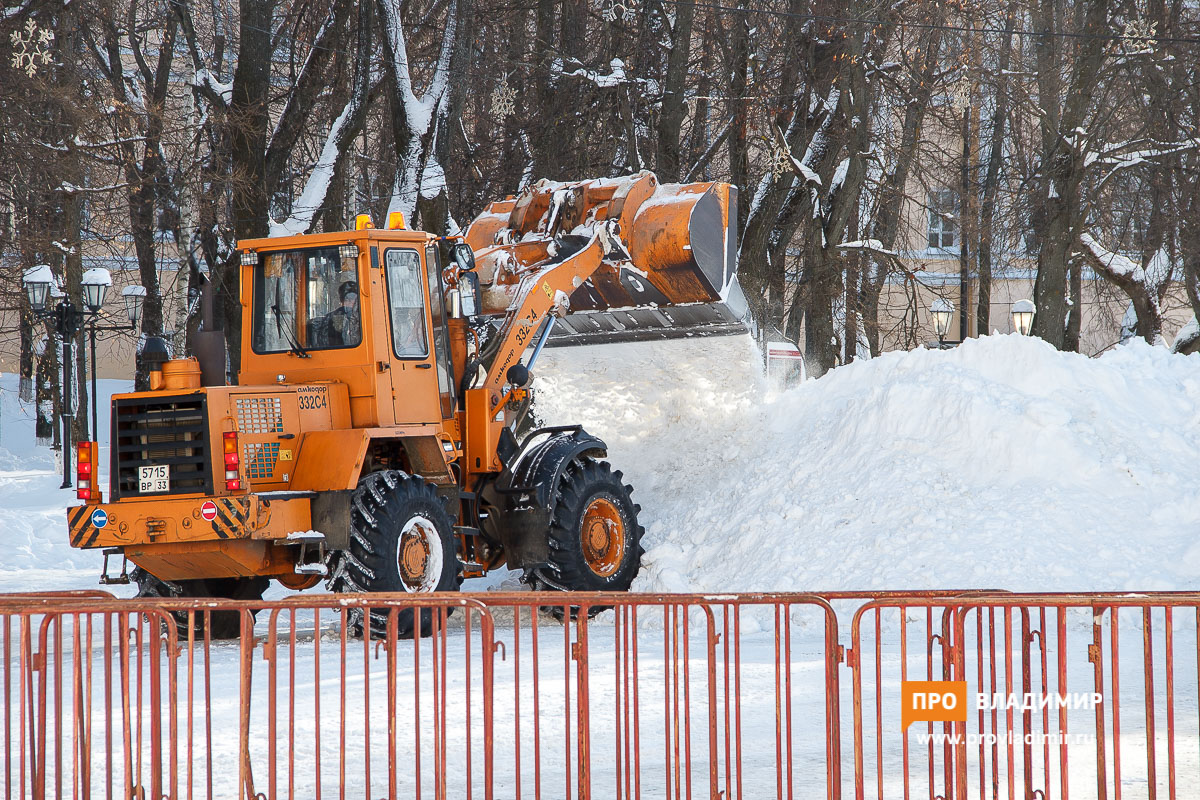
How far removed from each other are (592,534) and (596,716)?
426 cm

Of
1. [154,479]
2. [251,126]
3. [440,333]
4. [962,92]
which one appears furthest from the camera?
[962,92]

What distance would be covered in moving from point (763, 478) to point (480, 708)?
5439 millimetres

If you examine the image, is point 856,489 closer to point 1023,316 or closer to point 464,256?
point 464,256

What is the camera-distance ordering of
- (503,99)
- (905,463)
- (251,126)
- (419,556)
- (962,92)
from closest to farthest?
(419,556) < (905,463) < (251,126) < (503,99) < (962,92)

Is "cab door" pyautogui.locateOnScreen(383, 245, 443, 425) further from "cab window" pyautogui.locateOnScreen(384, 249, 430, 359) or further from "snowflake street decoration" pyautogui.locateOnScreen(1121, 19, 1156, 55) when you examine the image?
"snowflake street decoration" pyautogui.locateOnScreen(1121, 19, 1156, 55)

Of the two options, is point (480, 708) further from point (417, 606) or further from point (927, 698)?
point (927, 698)

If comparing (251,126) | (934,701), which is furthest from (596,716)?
(251,126)

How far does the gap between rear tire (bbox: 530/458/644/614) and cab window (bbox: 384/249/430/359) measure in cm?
174

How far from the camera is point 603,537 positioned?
1166 centimetres

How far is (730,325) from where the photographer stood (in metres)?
12.7

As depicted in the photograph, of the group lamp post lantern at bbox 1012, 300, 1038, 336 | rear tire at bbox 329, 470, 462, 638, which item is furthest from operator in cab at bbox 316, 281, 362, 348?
lamp post lantern at bbox 1012, 300, 1038, 336

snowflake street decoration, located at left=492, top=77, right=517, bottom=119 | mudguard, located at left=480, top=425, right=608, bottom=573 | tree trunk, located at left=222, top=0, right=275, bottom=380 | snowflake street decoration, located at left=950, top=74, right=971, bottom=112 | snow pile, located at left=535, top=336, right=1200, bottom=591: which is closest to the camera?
snow pile, located at left=535, top=336, right=1200, bottom=591

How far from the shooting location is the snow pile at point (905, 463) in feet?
35.1

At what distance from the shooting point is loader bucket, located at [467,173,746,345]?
38.0 feet
